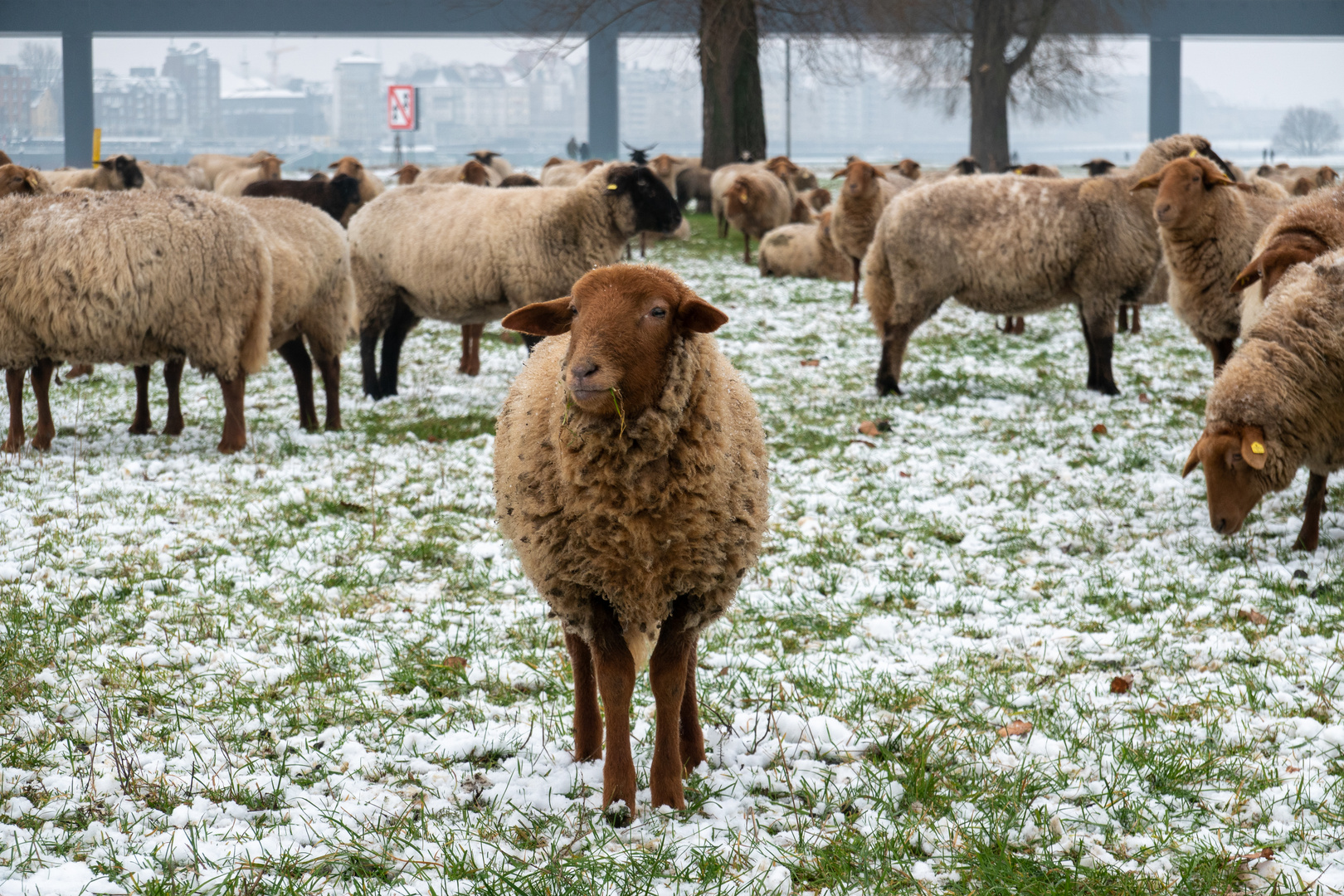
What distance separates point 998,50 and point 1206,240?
2479 centimetres

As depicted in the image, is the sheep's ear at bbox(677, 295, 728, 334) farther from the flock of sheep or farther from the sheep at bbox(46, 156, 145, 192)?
the sheep at bbox(46, 156, 145, 192)

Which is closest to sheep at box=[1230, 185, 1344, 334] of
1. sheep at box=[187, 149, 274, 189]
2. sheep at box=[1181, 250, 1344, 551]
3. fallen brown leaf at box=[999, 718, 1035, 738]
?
sheep at box=[1181, 250, 1344, 551]

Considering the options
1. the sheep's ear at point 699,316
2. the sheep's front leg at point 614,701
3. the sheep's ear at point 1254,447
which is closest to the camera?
the sheep's ear at point 699,316

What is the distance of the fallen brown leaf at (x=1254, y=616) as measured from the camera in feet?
13.7

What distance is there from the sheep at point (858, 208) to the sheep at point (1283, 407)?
7099mm

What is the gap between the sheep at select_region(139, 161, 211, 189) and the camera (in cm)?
1967

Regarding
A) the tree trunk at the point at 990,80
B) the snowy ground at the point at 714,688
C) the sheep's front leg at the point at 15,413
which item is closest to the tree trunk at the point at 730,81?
the tree trunk at the point at 990,80

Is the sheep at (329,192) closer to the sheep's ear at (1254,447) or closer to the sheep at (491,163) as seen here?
the sheep at (491,163)

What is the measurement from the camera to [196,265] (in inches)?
258

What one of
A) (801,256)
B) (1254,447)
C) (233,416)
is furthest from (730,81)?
(1254,447)

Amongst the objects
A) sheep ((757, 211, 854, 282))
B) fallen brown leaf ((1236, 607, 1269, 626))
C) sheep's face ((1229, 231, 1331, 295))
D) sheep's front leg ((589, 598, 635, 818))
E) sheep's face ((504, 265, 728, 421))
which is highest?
sheep ((757, 211, 854, 282))

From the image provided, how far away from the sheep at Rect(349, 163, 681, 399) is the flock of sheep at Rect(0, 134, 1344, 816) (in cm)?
2

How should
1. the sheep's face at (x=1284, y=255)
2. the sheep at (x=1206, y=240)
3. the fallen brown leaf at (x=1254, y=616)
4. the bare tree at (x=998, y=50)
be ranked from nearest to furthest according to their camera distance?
the fallen brown leaf at (x=1254, y=616), the sheep's face at (x=1284, y=255), the sheep at (x=1206, y=240), the bare tree at (x=998, y=50)

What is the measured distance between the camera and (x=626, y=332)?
8.48 ft
